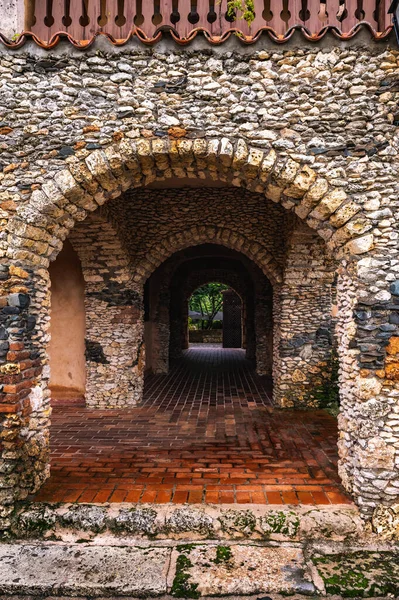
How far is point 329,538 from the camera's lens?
3.08 metres

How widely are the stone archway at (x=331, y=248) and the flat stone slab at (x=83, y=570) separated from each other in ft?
1.70

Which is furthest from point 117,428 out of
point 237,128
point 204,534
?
point 237,128

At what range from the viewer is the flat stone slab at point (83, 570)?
2641 mm

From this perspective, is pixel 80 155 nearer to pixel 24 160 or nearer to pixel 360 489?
pixel 24 160

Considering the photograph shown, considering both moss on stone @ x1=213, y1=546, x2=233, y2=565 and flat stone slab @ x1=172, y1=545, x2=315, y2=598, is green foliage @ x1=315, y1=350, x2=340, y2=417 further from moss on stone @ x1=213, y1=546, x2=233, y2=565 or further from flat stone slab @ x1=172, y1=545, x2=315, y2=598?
moss on stone @ x1=213, y1=546, x2=233, y2=565

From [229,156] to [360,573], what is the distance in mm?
3448

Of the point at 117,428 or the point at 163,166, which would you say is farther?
the point at 117,428

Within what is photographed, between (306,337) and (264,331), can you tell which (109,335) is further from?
(264,331)

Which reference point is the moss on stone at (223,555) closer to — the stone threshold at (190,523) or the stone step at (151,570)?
the stone step at (151,570)

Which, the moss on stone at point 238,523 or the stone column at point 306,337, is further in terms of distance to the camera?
the stone column at point 306,337

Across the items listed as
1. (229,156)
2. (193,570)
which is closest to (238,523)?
(193,570)

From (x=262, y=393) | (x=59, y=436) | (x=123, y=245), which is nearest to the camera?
(x=59, y=436)

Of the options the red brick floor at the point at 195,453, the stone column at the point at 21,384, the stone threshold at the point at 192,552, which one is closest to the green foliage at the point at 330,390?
the red brick floor at the point at 195,453

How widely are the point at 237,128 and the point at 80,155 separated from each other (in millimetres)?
1421
